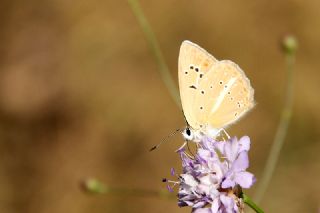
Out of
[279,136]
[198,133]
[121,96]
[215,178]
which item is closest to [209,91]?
[198,133]

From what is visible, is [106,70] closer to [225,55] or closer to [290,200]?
[225,55]

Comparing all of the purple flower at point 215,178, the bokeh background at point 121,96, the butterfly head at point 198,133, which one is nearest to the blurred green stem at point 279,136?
the bokeh background at point 121,96

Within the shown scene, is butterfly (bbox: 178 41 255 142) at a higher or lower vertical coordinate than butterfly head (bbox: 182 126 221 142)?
higher

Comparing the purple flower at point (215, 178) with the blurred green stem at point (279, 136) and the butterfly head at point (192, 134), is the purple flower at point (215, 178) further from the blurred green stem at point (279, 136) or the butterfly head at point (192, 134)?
the blurred green stem at point (279, 136)

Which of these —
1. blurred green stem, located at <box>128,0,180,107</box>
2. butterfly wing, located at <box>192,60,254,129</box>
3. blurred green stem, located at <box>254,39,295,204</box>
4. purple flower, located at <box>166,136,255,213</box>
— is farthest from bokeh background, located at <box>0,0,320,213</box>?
purple flower, located at <box>166,136,255,213</box>

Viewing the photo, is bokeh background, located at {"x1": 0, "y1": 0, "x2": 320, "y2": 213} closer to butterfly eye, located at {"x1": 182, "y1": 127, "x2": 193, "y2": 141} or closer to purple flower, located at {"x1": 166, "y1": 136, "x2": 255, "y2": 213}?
butterfly eye, located at {"x1": 182, "y1": 127, "x2": 193, "y2": 141}

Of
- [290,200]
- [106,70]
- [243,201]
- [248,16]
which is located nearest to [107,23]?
[106,70]

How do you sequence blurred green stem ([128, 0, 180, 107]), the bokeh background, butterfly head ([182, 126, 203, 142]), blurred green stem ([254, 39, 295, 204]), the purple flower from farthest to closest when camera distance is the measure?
the bokeh background < blurred green stem ([128, 0, 180, 107]) < blurred green stem ([254, 39, 295, 204]) < butterfly head ([182, 126, 203, 142]) < the purple flower
